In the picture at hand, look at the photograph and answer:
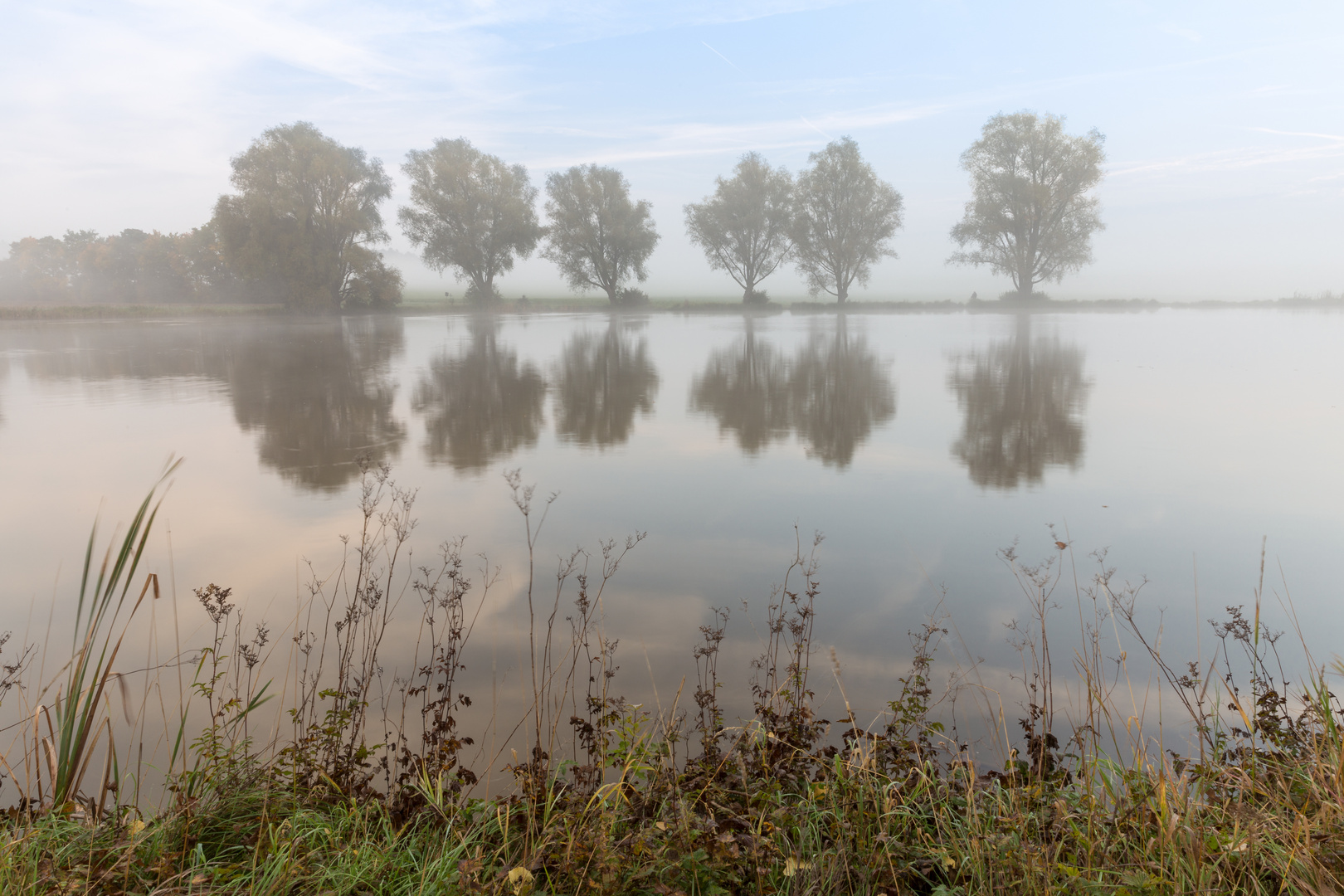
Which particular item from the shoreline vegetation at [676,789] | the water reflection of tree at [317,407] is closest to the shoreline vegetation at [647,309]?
the water reflection of tree at [317,407]

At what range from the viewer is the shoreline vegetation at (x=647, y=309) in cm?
4738

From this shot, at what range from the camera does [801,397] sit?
1288cm

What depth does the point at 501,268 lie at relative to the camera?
5656 centimetres

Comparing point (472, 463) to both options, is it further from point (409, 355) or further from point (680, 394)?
point (409, 355)

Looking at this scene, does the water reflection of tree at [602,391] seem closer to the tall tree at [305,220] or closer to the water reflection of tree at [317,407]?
the water reflection of tree at [317,407]

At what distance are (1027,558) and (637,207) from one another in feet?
184

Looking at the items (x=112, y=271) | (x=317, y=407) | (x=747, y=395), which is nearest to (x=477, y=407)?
(x=317, y=407)

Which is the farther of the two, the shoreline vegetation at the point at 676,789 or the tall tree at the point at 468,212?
the tall tree at the point at 468,212

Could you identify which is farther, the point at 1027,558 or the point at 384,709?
the point at 1027,558

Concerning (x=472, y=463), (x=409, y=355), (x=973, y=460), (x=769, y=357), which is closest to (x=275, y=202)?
(x=409, y=355)

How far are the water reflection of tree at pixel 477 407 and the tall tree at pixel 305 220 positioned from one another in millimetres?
31843

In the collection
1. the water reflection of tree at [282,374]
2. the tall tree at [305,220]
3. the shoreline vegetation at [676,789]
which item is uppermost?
the tall tree at [305,220]

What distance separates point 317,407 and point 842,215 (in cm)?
4766

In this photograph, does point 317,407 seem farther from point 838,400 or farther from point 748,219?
point 748,219
